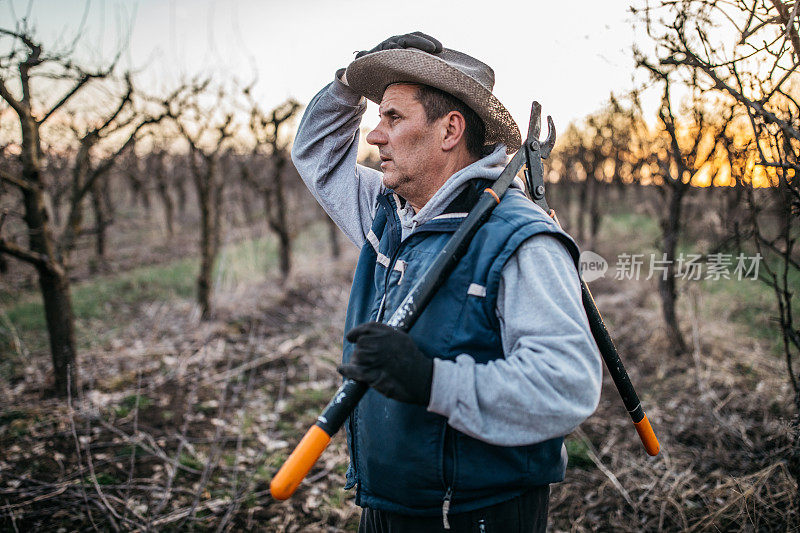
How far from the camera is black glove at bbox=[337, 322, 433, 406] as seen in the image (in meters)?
1.16

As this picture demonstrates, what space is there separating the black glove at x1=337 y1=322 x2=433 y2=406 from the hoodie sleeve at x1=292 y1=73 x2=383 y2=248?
956mm

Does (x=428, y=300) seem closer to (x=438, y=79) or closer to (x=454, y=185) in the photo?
(x=454, y=185)

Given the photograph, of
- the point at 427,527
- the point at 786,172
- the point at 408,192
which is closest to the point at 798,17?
the point at 786,172

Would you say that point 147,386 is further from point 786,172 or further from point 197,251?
point 197,251

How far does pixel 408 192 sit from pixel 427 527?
110cm

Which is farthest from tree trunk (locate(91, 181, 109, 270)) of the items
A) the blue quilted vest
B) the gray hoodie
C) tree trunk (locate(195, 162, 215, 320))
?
the gray hoodie

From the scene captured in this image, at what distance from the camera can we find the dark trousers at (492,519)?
1.40 m

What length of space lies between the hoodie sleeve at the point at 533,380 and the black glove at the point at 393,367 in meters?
0.03

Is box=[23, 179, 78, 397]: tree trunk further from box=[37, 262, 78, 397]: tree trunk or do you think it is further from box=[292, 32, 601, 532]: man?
box=[292, 32, 601, 532]: man

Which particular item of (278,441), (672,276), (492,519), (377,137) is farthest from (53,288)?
(672,276)

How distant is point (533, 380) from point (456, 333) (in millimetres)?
272

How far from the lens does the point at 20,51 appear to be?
3570 mm

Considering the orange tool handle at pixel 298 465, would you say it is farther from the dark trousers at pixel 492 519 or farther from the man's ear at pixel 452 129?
the man's ear at pixel 452 129

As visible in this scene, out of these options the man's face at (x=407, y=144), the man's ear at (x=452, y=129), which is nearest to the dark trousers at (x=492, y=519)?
the man's face at (x=407, y=144)
